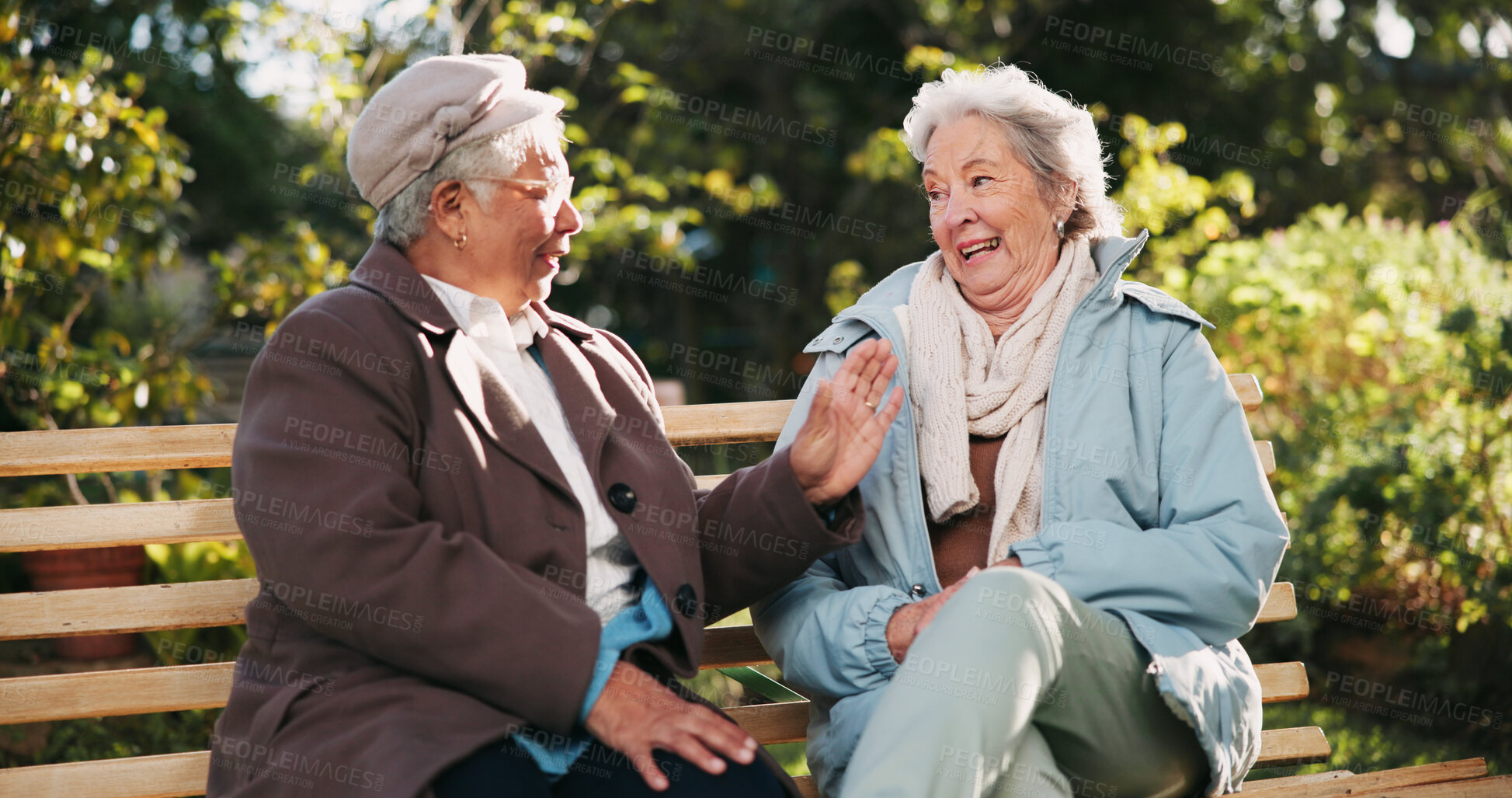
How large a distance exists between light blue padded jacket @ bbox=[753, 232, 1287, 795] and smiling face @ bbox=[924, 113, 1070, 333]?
170mm

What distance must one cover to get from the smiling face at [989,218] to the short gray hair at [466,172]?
94cm

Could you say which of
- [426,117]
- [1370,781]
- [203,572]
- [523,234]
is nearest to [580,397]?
[523,234]

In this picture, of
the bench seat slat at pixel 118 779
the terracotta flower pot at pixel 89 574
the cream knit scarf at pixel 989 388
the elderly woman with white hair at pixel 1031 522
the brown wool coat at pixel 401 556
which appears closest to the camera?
the brown wool coat at pixel 401 556

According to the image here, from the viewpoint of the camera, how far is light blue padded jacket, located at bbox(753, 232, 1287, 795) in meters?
2.17

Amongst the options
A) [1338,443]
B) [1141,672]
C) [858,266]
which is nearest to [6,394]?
[1141,672]

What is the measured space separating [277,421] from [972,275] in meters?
1.49

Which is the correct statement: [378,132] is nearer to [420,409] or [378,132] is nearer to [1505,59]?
[420,409]

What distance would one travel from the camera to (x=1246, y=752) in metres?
2.20

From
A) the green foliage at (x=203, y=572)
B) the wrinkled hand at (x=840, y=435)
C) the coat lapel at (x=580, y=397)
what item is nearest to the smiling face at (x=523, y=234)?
the coat lapel at (x=580, y=397)

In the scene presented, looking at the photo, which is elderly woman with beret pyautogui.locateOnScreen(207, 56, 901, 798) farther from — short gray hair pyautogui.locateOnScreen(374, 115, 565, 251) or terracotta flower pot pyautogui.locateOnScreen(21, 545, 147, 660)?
terracotta flower pot pyautogui.locateOnScreen(21, 545, 147, 660)

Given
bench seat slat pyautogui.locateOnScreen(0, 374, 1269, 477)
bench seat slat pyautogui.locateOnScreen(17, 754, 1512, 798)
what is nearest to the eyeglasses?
bench seat slat pyautogui.locateOnScreen(0, 374, 1269, 477)

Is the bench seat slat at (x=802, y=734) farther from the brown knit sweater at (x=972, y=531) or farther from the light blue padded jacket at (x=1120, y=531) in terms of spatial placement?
Answer: the brown knit sweater at (x=972, y=531)

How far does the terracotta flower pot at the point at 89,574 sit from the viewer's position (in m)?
4.11

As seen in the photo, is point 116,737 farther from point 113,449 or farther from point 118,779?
point 113,449
